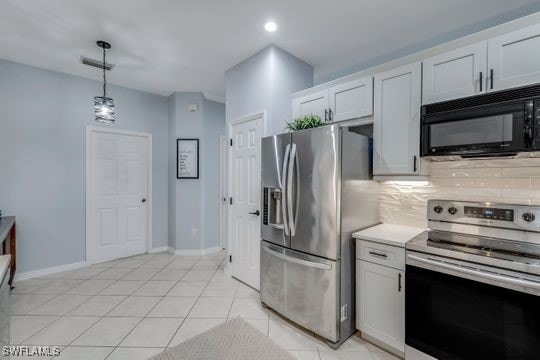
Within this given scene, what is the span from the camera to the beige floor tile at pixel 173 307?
2432 millimetres

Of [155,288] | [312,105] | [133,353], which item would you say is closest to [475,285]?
[312,105]

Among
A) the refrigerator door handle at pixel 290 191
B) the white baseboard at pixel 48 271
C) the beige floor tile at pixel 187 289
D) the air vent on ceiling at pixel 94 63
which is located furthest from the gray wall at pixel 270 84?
the white baseboard at pixel 48 271

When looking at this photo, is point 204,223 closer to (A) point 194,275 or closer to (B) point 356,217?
(A) point 194,275

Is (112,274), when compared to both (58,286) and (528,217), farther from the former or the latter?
(528,217)

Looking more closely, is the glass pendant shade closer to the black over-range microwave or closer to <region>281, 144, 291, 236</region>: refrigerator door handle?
<region>281, 144, 291, 236</region>: refrigerator door handle

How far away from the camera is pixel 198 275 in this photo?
134 inches

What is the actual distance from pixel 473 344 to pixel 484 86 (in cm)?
172

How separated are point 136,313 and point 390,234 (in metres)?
2.55

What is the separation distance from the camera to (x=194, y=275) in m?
3.40

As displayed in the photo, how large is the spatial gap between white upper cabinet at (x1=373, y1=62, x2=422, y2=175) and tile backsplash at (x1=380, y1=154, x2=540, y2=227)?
329mm

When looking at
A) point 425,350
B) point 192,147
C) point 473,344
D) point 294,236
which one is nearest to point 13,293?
point 192,147

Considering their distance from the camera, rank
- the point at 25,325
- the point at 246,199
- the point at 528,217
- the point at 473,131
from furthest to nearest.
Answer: the point at 246,199
the point at 25,325
the point at 473,131
the point at 528,217

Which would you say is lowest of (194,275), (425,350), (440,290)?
(194,275)

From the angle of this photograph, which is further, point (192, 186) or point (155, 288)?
point (192, 186)
